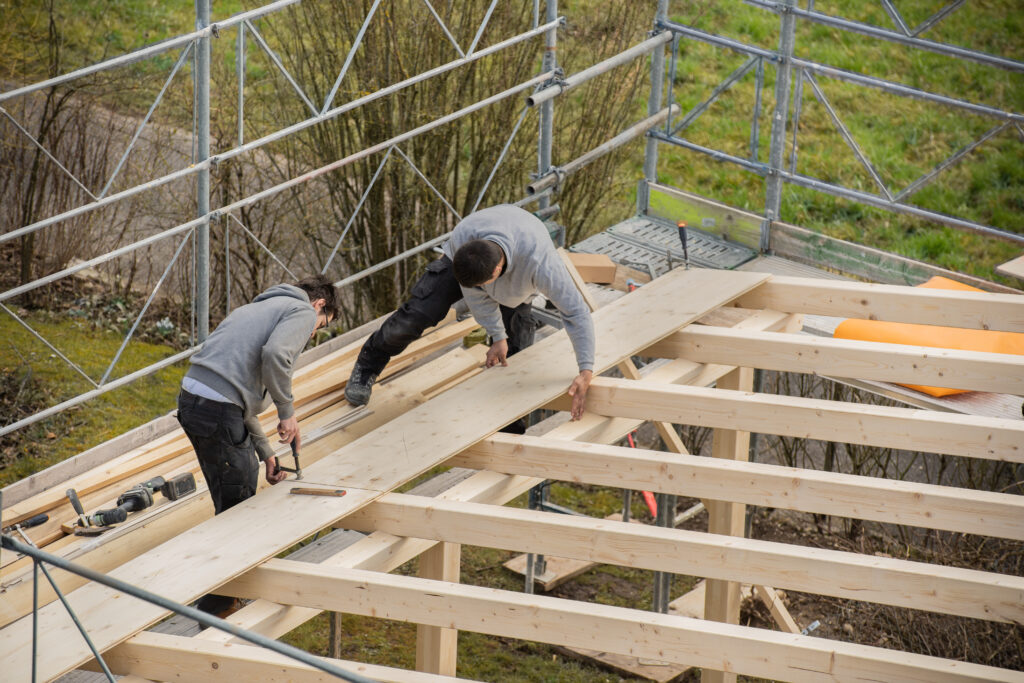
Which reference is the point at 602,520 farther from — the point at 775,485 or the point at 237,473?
the point at 237,473

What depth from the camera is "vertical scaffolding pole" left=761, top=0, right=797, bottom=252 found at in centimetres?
745

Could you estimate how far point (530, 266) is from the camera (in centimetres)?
548

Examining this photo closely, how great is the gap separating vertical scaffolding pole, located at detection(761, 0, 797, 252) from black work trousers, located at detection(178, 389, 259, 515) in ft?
13.2

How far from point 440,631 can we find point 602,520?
1052mm

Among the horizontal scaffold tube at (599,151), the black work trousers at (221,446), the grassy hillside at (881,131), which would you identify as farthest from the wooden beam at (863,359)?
the grassy hillside at (881,131)

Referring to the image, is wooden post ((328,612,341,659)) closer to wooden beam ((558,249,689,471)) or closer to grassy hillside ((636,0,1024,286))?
wooden beam ((558,249,689,471))

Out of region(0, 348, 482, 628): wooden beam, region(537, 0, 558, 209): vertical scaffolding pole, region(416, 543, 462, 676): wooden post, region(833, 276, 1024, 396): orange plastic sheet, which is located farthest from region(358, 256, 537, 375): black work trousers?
region(833, 276, 1024, 396): orange plastic sheet

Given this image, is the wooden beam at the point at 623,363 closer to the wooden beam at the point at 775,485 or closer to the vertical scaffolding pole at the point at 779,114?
the wooden beam at the point at 775,485

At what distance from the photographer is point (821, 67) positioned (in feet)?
23.6

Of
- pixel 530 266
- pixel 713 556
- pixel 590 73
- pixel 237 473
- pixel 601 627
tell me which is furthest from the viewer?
pixel 590 73

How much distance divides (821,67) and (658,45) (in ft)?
4.11

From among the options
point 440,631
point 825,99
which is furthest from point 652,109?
point 440,631

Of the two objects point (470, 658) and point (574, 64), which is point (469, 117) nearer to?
point (574, 64)

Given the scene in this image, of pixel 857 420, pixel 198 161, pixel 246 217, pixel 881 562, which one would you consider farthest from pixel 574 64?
pixel 881 562
